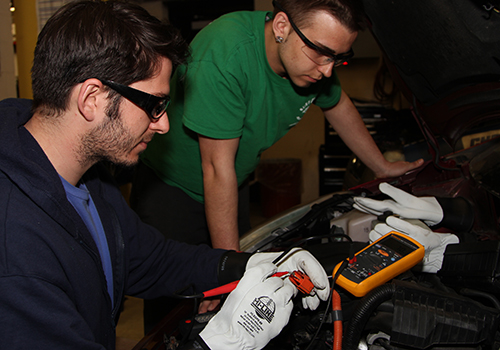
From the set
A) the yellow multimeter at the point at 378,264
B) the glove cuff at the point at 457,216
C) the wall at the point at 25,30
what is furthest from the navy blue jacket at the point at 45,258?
the wall at the point at 25,30

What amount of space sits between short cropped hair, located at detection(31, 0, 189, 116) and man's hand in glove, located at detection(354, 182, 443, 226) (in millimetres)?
917

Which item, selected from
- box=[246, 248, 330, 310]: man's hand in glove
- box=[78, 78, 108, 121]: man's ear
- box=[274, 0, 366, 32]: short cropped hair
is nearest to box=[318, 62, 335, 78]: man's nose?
box=[274, 0, 366, 32]: short cropped hair

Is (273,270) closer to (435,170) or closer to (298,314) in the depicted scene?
(298,314)

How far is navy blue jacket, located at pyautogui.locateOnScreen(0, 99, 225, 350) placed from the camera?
692 mm

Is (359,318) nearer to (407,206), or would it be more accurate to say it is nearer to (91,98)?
(407,206)

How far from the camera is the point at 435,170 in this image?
1665 millimetres

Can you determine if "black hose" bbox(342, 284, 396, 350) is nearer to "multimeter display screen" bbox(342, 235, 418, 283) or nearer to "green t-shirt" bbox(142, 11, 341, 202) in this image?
"multimeter display screen" bbox(342, 235, 418, 283)

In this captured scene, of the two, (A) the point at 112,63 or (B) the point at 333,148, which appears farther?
(B) the point at 333,148

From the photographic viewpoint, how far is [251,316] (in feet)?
2.80

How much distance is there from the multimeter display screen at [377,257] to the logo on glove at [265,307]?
213 mm

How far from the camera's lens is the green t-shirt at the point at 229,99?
4.46ft

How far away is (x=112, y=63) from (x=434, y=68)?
109 cm

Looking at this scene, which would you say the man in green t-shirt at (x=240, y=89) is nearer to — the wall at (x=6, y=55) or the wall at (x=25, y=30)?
the wall at (x=6, y=55)

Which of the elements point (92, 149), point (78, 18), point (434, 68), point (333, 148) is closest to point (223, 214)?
point (92, 149)
